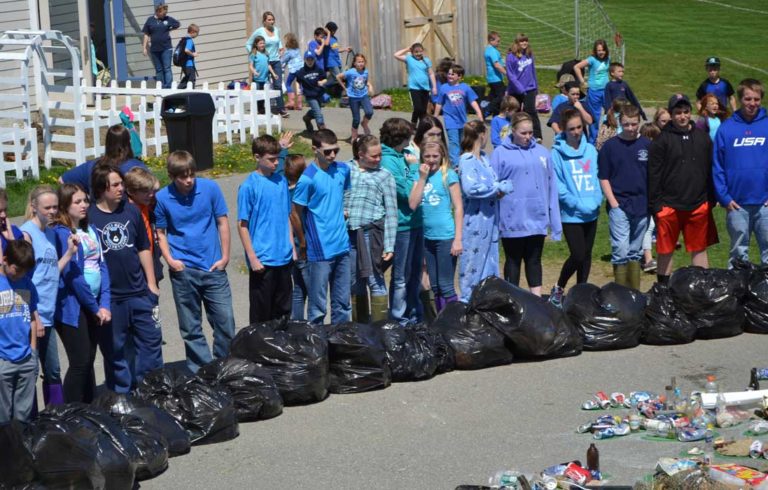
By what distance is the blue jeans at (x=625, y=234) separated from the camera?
10695 millimetres

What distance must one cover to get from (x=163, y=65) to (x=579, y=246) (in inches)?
458

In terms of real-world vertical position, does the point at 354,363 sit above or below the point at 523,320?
below

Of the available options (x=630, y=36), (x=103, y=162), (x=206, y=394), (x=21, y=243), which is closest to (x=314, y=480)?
(x=206, y=394)

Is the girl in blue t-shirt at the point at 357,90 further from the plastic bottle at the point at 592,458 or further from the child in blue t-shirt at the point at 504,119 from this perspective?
the plastic bottle at the point at 592,458

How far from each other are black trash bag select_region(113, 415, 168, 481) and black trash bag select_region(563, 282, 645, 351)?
11.8 feet

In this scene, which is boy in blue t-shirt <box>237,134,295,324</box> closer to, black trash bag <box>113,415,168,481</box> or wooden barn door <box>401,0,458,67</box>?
black trash bag <box>113,415,168,481</box>

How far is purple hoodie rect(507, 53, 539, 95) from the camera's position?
20.2m

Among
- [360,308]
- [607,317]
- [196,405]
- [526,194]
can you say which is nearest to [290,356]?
[196,405]

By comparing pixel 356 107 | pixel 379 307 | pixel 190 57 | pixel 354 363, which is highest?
pixel 190 57

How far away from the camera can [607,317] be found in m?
9.54

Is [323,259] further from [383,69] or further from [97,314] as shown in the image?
[383,69]

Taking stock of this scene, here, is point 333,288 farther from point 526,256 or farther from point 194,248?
point 526,256

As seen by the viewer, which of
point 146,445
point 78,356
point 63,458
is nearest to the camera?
point 63,458

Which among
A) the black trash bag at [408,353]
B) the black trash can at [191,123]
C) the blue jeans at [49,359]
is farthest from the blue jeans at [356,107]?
the blue jeans at [49,359]
